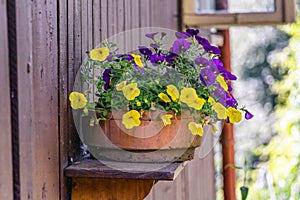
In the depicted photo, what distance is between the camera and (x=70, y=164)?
116 centimetres

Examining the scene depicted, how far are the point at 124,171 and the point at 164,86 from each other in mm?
197

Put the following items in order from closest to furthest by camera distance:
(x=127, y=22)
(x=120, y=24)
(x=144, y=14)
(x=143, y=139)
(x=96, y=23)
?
(x=143, y=139), (x=96, y=23), (x=120, y=24), (x=127, y=22), (x=144, y=14)

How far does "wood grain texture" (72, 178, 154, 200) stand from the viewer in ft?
3.78

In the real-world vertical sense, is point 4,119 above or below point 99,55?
below

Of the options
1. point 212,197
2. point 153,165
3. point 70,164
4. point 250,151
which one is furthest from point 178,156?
point 250,151

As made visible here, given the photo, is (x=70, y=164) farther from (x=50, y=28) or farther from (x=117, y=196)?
(x=50, y=28)

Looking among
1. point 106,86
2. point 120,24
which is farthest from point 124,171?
point 120,24

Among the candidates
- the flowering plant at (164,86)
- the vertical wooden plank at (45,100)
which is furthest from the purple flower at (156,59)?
the vertical wooden plank at (45,100)

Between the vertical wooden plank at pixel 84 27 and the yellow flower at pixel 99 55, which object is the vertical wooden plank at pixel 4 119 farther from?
A: the vertical wooden plank at pixel 84 27

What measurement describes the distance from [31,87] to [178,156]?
380mm

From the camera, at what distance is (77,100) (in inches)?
44.3

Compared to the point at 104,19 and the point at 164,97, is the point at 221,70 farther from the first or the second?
the point at 104,19

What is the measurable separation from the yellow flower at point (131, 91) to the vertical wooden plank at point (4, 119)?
30 centimetres

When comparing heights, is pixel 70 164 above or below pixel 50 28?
below
